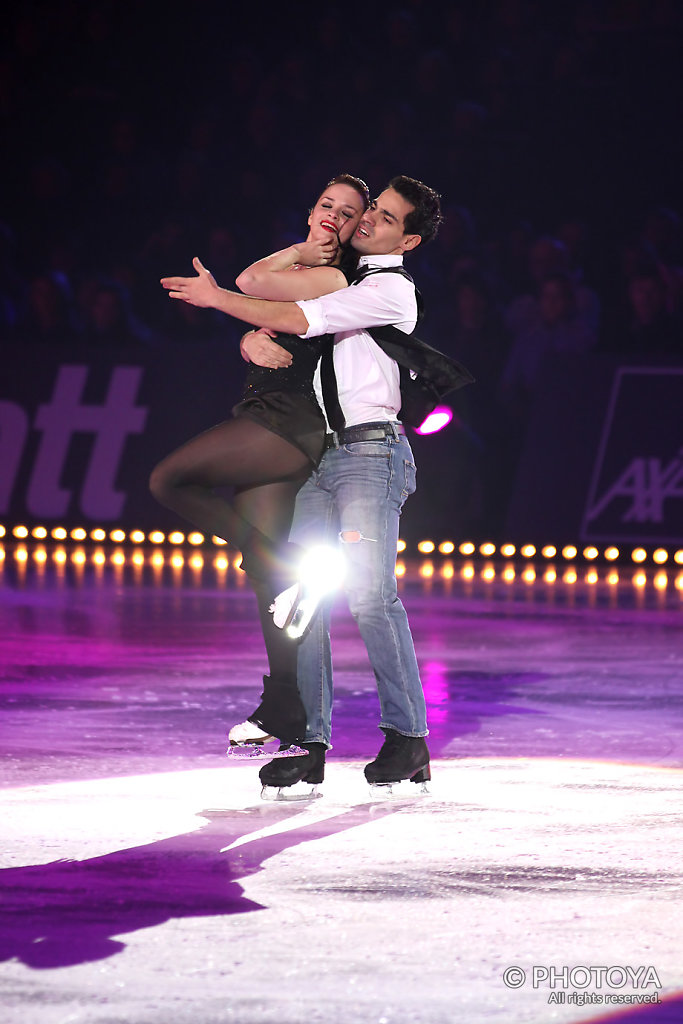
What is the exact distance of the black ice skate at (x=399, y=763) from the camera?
4.80 m

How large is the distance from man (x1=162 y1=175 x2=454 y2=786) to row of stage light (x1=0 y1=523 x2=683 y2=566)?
22.7 ft

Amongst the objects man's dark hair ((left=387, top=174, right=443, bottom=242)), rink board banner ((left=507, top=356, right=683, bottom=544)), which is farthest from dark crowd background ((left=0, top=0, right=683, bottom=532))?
man's dark hair ((left=387, top=174, right=443, bottom=242))

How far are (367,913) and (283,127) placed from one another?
13659 mm

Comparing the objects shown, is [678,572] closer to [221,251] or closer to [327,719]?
[221,251]

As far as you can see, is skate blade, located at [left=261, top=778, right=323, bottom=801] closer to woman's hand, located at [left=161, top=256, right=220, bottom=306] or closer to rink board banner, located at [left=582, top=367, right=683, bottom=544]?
woman's hand, located at [left=161, top=256, right=220, bottom=306]

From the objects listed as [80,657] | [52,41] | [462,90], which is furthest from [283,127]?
[80,657]

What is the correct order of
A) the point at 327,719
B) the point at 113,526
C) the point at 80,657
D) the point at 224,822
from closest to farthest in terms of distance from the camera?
the point at 224,822
the point at 327,719
the point at 80,657
the point at 113,526

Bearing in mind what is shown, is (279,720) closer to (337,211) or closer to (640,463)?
(337,211)

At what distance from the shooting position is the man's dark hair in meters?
4.93

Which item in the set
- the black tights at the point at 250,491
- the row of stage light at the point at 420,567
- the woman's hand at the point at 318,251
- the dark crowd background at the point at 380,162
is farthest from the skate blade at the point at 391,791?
the dark crowd background at the point at 380,162

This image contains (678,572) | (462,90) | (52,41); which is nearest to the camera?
(678,572)

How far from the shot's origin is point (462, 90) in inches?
627

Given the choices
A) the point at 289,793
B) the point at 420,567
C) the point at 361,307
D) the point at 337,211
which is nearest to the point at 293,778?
the point at 289,793

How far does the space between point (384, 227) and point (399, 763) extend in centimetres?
153
